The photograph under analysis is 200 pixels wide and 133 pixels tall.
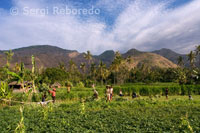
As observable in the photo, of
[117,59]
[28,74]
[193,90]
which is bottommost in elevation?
[193,90]

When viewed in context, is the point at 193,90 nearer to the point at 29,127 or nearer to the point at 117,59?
the point at 29,127

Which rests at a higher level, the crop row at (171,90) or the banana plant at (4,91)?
the banana plant at (4,91)

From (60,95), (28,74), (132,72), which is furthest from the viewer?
(132,72)

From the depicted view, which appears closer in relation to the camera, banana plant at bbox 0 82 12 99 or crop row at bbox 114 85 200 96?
banana plant at bbox 0 82 12 99

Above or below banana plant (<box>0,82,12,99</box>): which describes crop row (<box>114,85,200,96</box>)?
below

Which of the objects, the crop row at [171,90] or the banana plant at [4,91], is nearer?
the banana plant at [4,91]

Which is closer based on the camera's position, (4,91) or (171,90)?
(4,91)

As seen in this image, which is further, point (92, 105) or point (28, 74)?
point (92, 105)

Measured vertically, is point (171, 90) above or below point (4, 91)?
below

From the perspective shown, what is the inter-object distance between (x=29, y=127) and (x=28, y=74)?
25.4ft

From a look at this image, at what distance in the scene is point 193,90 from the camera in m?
30.8

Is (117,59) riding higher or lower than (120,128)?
higher

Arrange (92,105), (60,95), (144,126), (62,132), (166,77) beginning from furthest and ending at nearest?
(166,77)
(60,95)
(92,105)
(144,126)
(62,132)

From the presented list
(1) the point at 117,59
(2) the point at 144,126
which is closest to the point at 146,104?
(2) the point at 144,126
